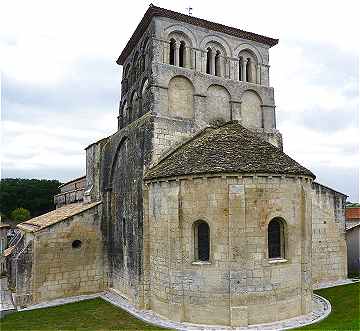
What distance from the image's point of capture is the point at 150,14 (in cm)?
1864

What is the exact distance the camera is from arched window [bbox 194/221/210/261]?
14609 millimetres

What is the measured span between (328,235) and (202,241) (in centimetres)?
954

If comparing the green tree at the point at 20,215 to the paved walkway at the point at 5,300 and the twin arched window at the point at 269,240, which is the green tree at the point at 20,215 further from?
the twin arched window at the point at 269,240

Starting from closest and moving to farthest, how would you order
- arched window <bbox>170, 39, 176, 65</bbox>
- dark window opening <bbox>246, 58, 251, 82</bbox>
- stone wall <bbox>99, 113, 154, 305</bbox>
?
stone wall <bbox>99, 113, 154, 305</bbox>
arched window <bbox>170, 39, 176, 65</bbox>
dark window opening <bbox>246, 58, 251, 82</bbox>

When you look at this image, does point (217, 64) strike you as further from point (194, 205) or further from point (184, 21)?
point (194, 205)

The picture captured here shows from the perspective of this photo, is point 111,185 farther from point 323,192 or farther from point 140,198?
point 323,192

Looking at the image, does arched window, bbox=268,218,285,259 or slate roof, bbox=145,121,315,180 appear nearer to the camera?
slate roof, bbox=145,121,315,180

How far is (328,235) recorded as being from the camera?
2086 centimetres

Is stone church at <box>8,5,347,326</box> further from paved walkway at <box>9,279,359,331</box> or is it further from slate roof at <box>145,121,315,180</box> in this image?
paved walkway at <box>9,279,359,331</box>

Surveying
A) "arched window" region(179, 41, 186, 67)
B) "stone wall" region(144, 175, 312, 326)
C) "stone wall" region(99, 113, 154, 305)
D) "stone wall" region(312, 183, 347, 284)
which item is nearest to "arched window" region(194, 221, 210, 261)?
"stone wall" region(144, 175, 312, 326)

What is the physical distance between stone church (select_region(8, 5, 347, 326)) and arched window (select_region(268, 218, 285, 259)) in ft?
0.15

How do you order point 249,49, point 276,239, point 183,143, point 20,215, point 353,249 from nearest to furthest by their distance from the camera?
1. point 276,239
2. point 183,143
3. point 249,49
4. point 353,249
5. point 20,215

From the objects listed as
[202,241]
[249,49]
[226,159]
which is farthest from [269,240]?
[249,49]

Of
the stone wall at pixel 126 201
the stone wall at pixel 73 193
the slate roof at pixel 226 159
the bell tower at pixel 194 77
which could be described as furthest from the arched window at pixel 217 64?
the stone wall at pixel 73 193
